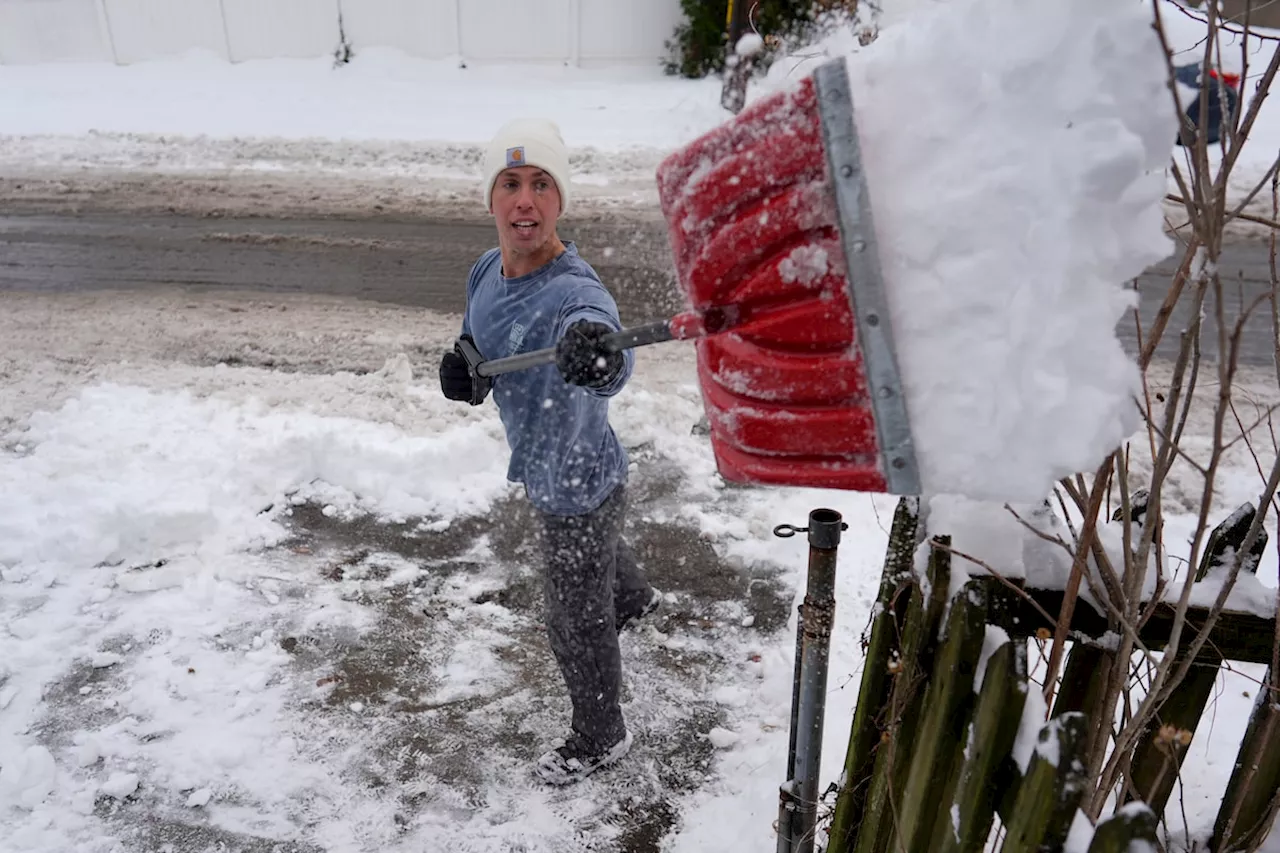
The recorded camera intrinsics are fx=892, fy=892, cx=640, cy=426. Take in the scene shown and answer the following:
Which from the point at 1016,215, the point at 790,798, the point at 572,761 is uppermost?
the point at 1016,215

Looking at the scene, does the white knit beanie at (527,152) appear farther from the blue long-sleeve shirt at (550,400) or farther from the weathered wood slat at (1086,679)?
the weathered wood slat at (1086,679)

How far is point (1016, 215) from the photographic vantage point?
1.04 meters

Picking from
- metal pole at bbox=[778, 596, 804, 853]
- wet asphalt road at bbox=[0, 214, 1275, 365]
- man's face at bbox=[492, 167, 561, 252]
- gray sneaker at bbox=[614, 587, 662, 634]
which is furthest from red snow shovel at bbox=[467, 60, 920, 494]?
wet asphalt road at bbox=[0, 214, 1275, 365]

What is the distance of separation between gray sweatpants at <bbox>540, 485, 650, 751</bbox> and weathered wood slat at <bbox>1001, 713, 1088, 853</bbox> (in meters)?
1.39

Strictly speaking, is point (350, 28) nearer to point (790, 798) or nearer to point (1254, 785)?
point (790, 798)

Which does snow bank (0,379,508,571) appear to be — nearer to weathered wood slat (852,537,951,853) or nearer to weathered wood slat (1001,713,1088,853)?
weathered wood slat (852,537,951,853)

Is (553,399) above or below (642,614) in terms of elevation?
above

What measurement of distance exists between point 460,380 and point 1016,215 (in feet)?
5.68

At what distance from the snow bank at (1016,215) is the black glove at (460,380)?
1534 millimetres

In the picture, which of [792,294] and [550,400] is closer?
[792,294]

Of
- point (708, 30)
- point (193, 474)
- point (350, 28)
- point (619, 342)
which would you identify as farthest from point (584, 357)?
point (350, 28)

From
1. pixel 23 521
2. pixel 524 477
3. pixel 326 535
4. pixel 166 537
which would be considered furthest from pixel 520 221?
pixel 23 521

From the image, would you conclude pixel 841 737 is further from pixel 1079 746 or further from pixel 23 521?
pixel 23 521

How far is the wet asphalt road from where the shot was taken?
6.40 m
